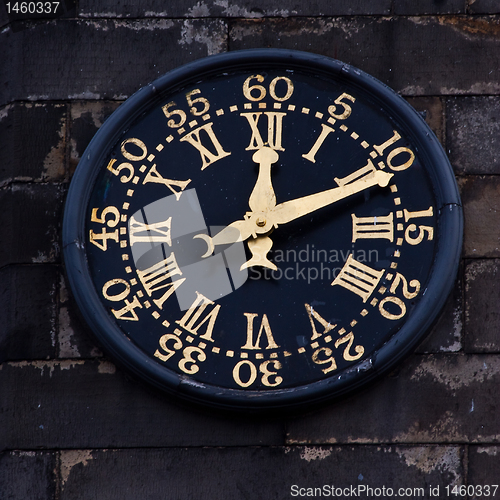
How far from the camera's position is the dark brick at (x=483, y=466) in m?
5.21

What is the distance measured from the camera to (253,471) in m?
A: 5.23

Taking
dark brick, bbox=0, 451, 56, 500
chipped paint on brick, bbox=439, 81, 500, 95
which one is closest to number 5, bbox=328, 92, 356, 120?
chipped paint on brick, bbox=439, 81, 500, 95

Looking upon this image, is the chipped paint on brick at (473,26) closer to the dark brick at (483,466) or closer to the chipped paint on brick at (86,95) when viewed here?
the chipped paint on brick at (86,95)

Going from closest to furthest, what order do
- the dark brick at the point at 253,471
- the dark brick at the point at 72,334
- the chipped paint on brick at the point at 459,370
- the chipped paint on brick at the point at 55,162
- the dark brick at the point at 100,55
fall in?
the dark brick at the point at 253,471 < the chipped paint on brick at the point at 459,370 < the dark brick at the point at 72,334 < the chipped paint on brick at the point at 55,162 < the dark brick at the point at 100,55

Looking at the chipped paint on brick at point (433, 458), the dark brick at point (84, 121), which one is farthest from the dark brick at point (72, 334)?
the chipped paint on brick at point (433, 458)

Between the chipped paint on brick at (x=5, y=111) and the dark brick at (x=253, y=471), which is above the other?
the chipped paint on brick at (x=5, y=111)

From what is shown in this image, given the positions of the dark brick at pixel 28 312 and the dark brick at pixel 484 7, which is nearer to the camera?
the dark brick at pixel 28 312

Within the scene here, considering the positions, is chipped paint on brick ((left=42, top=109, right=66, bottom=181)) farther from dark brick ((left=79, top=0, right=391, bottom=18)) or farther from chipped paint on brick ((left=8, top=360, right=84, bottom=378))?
chipped paint on brick ((left=8, top=360, right=84, bottom=378))

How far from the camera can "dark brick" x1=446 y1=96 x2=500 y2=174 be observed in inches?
222

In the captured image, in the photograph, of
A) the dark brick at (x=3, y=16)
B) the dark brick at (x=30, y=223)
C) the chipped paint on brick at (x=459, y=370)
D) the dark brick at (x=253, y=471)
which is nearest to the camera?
the dark brick at (x=253, y=471)

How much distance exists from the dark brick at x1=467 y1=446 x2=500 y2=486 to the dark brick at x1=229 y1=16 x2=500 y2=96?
198 cm

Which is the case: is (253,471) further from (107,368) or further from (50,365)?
(50,365)

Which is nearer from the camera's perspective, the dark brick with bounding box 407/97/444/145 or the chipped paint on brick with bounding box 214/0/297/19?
the dark brick with bounding box 407/97/444/145

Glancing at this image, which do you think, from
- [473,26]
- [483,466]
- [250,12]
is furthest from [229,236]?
[473,26]
